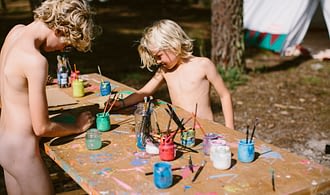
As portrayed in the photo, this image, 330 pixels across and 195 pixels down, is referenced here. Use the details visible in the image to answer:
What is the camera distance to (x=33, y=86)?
7.55ft

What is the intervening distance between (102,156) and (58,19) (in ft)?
2.51

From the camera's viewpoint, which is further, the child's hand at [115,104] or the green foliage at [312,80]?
the green foliage at [312,80]

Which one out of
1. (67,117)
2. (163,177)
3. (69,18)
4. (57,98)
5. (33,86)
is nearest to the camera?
(163,177)

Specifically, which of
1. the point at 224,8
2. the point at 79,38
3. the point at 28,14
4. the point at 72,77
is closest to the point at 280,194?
the point at 79,38

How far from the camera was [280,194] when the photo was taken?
1.88 m

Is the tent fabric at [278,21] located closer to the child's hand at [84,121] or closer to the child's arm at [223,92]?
the child's arm at [223,92]

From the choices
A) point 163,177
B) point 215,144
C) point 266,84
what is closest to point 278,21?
point 266,84

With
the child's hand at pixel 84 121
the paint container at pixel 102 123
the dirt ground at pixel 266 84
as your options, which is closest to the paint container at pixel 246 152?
the paint container at pixel 102 123

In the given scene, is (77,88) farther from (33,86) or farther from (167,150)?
(167,150)

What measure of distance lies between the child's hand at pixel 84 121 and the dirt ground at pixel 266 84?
1.05 metres

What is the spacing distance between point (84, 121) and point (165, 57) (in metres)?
0.75

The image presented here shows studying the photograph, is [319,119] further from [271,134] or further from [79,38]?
[79,38]

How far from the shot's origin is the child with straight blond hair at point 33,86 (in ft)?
7.64

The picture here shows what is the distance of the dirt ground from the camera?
489 centimetres
